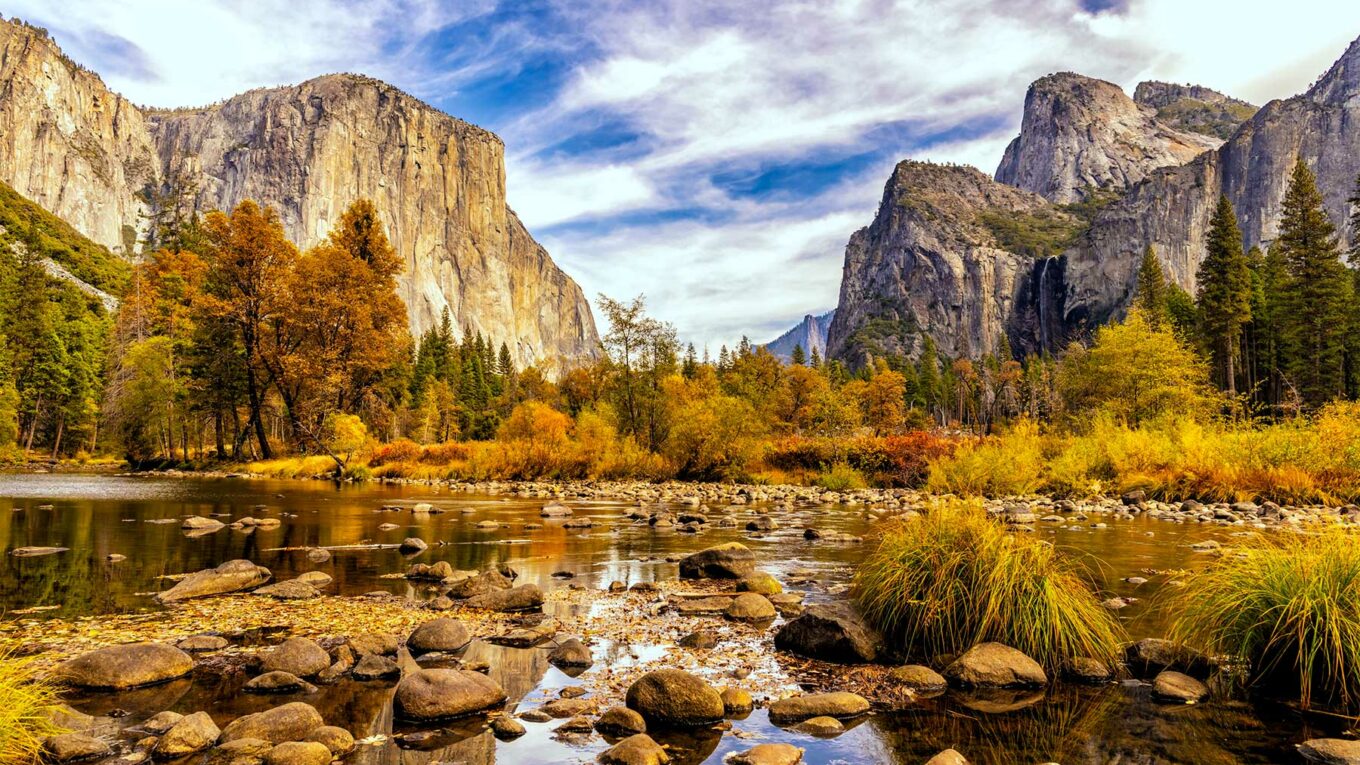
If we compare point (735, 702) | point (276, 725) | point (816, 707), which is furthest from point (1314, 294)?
point (276, 725)

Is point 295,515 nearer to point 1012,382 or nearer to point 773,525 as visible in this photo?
point 773,525

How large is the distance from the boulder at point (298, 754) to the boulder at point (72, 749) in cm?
106

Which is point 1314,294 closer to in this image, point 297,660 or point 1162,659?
point 1162,659

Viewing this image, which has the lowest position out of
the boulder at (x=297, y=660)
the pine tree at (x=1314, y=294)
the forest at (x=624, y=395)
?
the boulder at (x=297, y=660)

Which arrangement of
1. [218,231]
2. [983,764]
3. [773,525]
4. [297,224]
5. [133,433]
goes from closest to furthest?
[983,764] < [773,525] < [218,231] < [133,433] < [297,224]

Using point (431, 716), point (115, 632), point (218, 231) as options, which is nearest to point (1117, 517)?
point (431, 716)

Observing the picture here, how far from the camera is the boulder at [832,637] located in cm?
673

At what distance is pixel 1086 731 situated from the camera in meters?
5.05

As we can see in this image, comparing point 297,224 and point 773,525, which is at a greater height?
point 297,224

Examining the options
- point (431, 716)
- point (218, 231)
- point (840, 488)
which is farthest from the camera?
point (218, 231)

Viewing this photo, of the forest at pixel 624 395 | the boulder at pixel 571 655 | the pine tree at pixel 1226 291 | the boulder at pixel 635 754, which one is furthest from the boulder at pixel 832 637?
the pine tree at pixel 1226 291

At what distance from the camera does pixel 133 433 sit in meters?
45.5

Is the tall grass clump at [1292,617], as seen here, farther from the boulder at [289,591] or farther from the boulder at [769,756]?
the boulder at [289,591]

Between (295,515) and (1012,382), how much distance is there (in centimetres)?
9856
